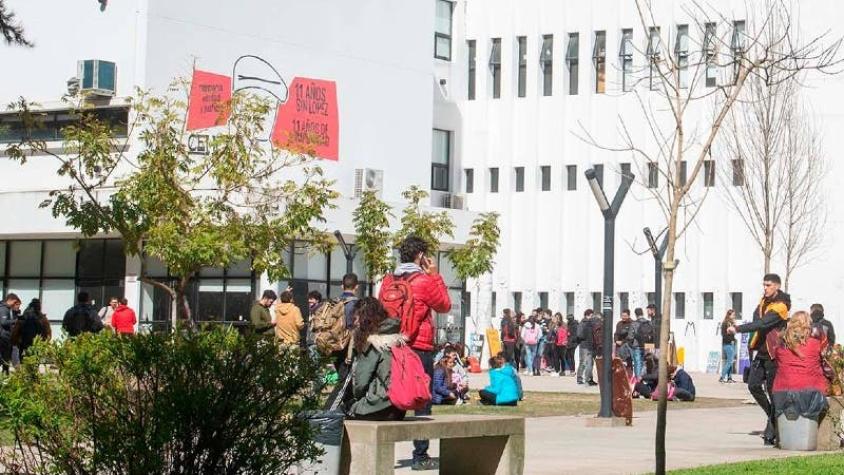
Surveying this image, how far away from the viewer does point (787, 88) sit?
4791 cm

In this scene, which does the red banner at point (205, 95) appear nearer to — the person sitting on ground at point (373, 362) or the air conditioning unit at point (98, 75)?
the air conditioning unit at point (98, 75)

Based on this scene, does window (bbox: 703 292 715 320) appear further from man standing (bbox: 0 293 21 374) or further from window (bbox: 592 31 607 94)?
man standing (bbox: 0 293 21 374)

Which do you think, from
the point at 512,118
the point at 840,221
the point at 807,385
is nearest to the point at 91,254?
the point at 512,118

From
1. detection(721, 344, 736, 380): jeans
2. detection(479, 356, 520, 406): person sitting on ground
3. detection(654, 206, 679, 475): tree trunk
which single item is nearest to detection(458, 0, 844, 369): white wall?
detection(721, 344, 736, 380): jeans

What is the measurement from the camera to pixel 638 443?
18.6 metres

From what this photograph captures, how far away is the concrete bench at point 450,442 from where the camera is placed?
10.8 metres

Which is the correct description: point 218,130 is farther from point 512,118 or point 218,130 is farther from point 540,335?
point 512,118

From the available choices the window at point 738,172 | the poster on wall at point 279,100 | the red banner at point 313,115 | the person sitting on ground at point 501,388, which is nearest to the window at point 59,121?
the poster on wall at point 279,100

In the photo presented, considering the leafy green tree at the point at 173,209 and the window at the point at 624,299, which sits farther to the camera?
the window at the point at 624,299

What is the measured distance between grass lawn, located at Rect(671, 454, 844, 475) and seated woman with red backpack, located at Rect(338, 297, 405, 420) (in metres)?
3.50

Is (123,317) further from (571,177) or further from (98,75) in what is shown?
(571,177)

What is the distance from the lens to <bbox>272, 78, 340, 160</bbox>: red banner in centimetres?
4419

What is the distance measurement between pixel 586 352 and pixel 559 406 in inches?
438

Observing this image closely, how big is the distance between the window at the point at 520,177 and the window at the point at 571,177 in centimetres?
171
